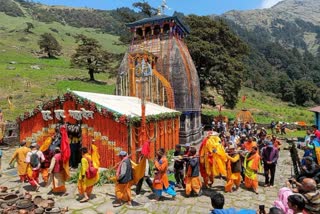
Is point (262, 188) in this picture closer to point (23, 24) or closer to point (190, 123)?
point (190, 123)

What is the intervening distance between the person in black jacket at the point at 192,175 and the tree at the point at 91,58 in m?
37.3

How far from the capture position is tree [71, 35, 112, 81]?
43688mm

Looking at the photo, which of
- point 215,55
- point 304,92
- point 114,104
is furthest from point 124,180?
point 304,92

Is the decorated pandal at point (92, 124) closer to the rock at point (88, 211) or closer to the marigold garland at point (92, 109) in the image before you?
the marigold garland at point (92, 109)

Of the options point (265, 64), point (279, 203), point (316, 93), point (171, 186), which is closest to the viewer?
point (279, 203)

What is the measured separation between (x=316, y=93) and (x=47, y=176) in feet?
229

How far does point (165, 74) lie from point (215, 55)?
10810 mm

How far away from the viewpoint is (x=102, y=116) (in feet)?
37.8

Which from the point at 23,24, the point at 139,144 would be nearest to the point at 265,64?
the point at 23,24

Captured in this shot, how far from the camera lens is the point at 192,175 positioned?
8711 millimetres

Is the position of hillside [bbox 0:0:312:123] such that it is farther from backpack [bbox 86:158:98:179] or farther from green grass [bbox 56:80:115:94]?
backpack [bbox 86:158:98:179]

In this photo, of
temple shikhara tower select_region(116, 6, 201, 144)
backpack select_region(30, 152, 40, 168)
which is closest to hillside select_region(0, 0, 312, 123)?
temple shikhara tower select_region(116, 6, 201, 144)

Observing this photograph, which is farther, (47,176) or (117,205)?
(47,176)

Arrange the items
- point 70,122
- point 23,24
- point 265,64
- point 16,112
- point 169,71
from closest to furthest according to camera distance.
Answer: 1. point 70,122
2. point 169,71
3. point 16,112
4. point 23,24
5. point 265,64
